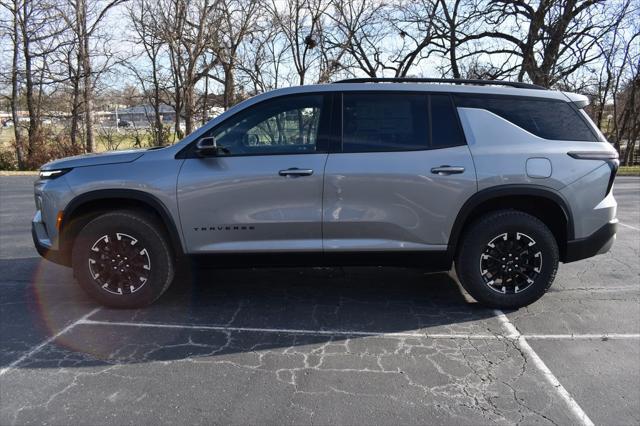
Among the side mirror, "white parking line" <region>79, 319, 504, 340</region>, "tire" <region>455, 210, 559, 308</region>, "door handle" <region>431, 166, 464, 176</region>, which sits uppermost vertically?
the side mirror

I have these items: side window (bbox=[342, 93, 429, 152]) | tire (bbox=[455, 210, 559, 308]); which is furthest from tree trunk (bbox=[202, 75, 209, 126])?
tire (bbox=[455, 210, 559, 308])

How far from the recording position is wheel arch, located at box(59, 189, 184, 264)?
398 cm

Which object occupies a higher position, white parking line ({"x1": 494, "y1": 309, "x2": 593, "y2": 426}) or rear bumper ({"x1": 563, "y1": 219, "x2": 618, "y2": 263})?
rear bumper ({"x1": 563, "y1": 219, "x2": 618, "y2": 263})

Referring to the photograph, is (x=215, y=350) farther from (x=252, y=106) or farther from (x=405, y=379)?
(x=252, y=106)

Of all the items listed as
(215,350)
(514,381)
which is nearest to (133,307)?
(215,350)

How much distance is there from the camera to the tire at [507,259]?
4051 mm

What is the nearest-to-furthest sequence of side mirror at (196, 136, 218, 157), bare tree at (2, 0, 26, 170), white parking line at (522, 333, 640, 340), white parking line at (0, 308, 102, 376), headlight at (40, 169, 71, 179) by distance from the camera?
1. white parking line at (0, 308, 102, 376)
2. white parking line at (522, 333, 640, 340)
3. side mirror at (196, 136, 218, 157)
4. headlight at (40, 169, 71, 179)
5. bare tree at (2, 0, 26, 170)

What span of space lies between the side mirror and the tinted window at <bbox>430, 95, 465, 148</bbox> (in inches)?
71.7

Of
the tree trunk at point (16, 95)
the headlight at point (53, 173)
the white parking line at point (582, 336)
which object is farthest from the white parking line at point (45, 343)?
the tree trunk at point (16, 95)

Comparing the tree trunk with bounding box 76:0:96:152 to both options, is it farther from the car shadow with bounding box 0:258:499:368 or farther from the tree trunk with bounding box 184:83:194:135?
the car shadow with bounding box 0:258:499:368

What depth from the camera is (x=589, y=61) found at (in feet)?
80.6

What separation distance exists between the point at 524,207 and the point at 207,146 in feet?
9.17

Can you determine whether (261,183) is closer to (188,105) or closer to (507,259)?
(507,259)

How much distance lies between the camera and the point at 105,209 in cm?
415
